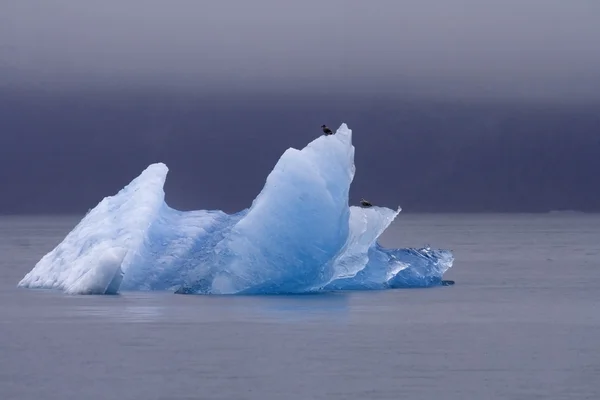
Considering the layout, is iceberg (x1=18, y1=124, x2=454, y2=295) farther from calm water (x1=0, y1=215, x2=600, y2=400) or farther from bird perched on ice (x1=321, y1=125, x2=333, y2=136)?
bird perched on ice (x1=321, y1=125, x2=333, y2=136)

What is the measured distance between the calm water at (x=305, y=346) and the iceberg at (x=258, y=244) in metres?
0.46

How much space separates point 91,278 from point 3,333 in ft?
16.8

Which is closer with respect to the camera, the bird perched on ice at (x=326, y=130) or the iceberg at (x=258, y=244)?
the iceberg at (x=258, y=244)

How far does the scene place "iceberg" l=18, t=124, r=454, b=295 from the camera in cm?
2636

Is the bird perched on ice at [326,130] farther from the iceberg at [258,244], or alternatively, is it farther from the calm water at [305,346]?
the calm water at [305,346]

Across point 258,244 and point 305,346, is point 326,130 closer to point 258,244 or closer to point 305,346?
point 258,244

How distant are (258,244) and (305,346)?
242 inches

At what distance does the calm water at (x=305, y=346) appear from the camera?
1659 centimetres

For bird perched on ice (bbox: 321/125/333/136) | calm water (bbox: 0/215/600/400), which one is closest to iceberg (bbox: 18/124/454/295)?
→ calm water (bbox: 0/215/600/400)

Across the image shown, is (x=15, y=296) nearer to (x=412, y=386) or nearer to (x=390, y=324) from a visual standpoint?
(x=390, y=324)

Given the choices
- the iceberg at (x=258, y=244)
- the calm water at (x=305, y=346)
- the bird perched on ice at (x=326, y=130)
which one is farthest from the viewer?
the bird perched on ice at (x=326, y=130)

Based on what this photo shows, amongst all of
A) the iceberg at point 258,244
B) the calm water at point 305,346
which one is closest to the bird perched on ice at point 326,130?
the iceberg at point 258,244

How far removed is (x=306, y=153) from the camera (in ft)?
89.5

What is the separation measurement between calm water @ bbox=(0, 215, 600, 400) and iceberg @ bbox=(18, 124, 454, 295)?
1.51 ft
